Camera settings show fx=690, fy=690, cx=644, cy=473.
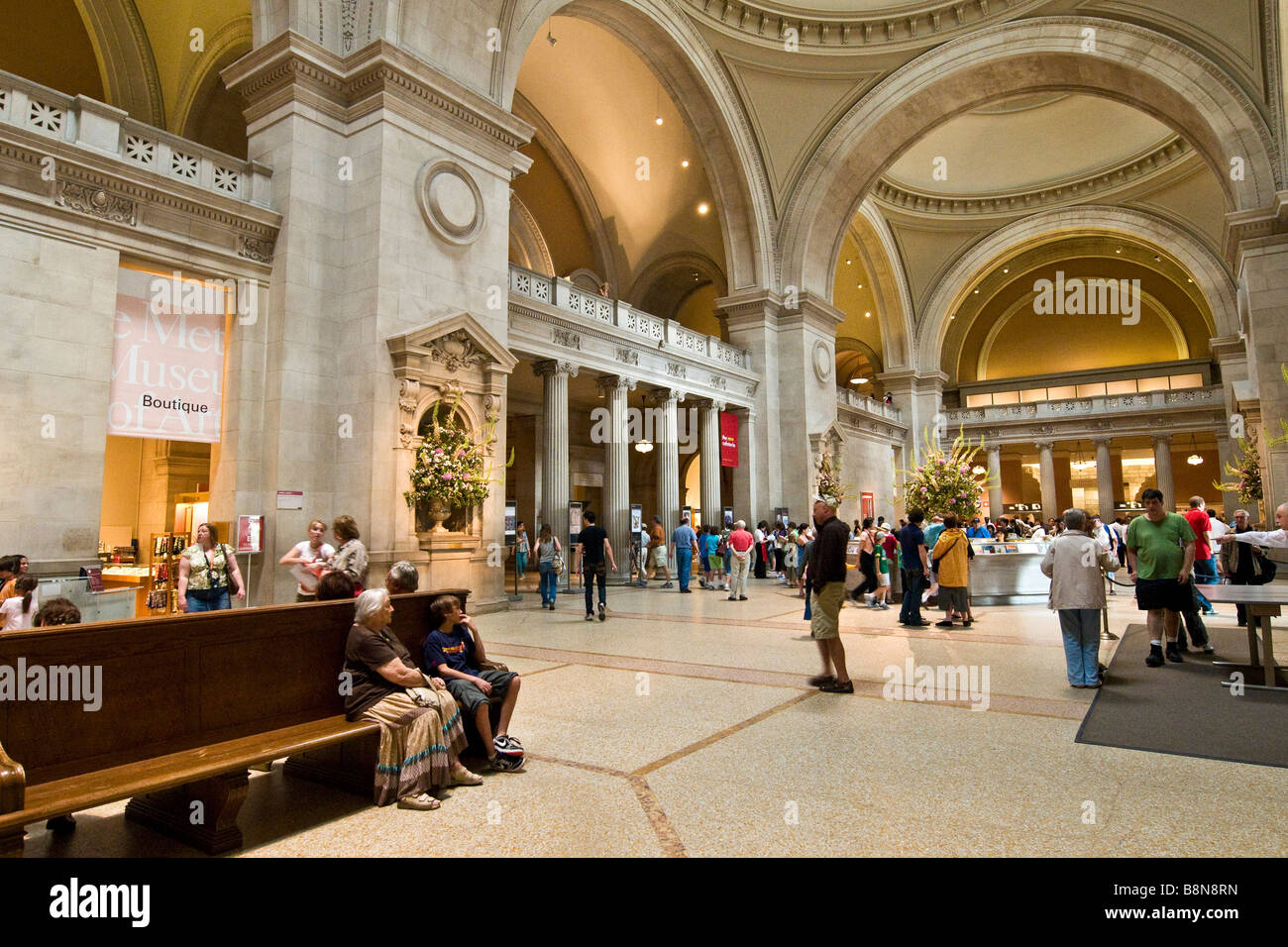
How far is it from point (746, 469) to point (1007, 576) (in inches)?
379

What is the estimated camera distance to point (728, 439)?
20.7m

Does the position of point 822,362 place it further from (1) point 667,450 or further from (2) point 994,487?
(2) point 994,487

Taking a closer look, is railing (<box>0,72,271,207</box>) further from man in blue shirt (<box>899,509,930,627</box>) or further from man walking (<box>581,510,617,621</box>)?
man in blue shirt (<box>899,509,930,627</box>)

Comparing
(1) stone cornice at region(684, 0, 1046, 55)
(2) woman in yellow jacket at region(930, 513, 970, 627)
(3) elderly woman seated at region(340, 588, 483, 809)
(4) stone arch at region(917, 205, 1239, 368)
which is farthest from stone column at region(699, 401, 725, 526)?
(3) elderly woman seated at region(340, 588, 483, 809)

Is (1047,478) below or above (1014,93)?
below

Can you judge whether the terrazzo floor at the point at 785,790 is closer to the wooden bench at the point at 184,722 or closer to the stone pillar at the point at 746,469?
the wooden bench at the point at 184,722

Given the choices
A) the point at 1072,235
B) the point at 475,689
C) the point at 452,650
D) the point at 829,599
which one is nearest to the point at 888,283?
the point at 1072,235

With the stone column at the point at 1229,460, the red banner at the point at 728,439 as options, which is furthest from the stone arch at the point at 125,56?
the stone column at the point at 1229,460

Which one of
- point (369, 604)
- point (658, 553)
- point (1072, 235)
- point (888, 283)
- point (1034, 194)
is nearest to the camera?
point (369, 604)

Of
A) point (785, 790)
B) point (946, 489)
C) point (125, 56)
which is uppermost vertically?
point (125, 56)

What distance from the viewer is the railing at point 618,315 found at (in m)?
14.9

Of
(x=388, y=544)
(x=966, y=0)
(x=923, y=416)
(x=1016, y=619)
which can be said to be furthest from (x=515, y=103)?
(x=923, y=416)

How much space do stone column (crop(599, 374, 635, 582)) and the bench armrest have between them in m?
14.4
